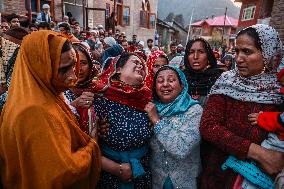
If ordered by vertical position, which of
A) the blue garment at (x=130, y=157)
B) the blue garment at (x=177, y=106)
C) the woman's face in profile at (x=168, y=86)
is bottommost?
the blue garment at (x=130, y=157)

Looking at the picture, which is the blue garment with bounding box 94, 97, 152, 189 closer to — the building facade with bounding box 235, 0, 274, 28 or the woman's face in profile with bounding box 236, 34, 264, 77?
the woman's face in profile with bounding box 236, 34, 264, 77

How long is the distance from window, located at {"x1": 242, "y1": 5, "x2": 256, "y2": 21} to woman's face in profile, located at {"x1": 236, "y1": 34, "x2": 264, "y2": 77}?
23248 mm

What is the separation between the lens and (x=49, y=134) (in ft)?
4.67

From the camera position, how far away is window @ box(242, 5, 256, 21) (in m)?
22.2

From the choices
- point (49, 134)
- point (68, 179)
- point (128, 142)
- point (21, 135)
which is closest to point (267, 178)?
point (128, 142)

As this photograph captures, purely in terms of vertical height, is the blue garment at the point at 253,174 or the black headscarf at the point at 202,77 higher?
the black headscarf at the point at 202,77

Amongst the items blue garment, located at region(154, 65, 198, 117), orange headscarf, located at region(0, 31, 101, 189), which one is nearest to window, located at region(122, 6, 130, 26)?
blue garment, located at region(154, 65, 198, 117)

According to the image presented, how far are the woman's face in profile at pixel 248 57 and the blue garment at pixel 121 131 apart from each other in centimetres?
85

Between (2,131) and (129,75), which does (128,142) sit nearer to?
(129,75)

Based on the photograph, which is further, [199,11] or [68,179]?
[199,11]

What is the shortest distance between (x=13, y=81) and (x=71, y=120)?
0.43 m

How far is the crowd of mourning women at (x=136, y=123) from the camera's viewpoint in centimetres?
145

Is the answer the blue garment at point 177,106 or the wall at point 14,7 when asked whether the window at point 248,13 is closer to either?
the wall at point 14,7

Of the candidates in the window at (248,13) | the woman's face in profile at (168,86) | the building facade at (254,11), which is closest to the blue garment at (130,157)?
the woman's face in profile at (168,86)
